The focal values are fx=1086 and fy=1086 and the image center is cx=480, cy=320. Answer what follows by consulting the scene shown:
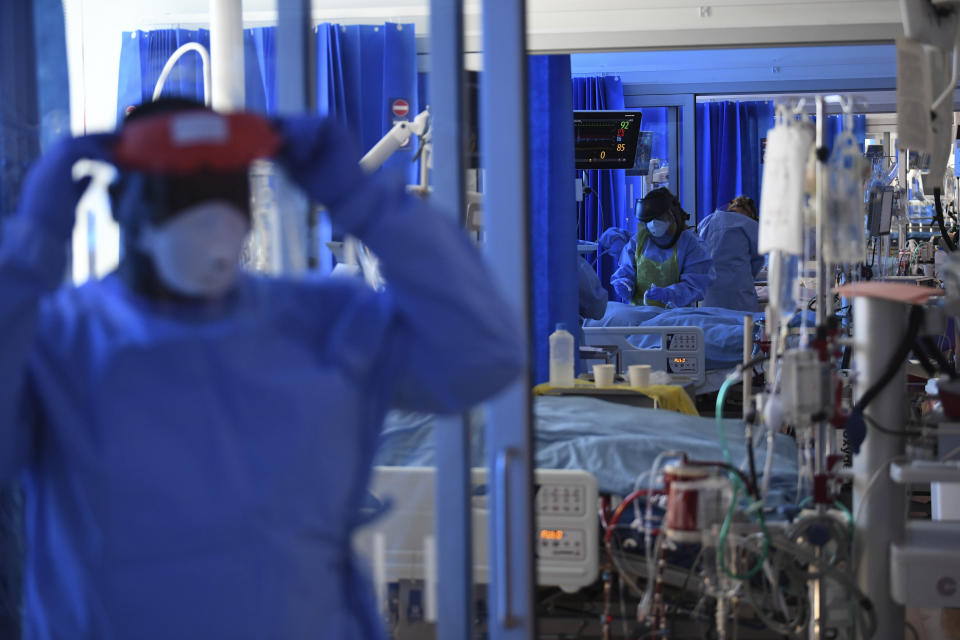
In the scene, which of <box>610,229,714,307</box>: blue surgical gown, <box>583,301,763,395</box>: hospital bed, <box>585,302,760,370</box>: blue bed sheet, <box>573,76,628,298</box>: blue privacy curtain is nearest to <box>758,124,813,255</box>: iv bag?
<box>583,301,763,395</box>: hospital bed

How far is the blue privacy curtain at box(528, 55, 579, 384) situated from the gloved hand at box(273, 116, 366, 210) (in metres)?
3.91

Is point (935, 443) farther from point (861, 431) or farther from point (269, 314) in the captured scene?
point (269, 314)

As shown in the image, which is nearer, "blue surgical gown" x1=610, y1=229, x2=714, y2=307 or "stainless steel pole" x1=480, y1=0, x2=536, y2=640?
"stainless steel pole" x1=480, y1=0, x2=536, y2=640

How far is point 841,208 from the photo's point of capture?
2678 millimetres

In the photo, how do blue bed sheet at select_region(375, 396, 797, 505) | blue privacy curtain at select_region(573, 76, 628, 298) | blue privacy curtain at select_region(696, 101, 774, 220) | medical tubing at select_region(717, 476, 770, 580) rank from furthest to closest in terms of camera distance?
blue privacy curtain at select_region(696, 101, 774, 220), blue privacy curtain at select_region(573, 76, 628, 298), blue bed sheet at select_region(375, 396, 797, 505), medical tubing at select_region(717, 476, 770, 580)

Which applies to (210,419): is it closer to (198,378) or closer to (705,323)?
(198,378)

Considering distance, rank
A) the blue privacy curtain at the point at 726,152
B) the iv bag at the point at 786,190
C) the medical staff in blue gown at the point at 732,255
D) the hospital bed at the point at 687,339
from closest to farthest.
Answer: the iv bag at the point at 786,190 → the hospital bed at the point at 687,339 → the medical staff in blue gown at the point at 732,255 → the blue privacy curtain at the point at 726,152

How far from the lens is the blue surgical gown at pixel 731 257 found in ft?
24.1

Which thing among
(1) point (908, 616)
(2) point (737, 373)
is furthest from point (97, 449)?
(1) point (908, 616)

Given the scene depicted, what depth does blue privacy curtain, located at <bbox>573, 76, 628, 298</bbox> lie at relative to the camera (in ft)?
28.6

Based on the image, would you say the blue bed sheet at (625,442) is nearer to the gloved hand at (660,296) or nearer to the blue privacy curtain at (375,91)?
the blue privacy curtain at (375,91)

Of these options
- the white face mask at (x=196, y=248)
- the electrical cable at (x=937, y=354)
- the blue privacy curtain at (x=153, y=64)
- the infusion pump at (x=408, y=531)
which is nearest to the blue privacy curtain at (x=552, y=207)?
the blue privacy curtain at (x=153, y=64)

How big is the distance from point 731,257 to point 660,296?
867 mm

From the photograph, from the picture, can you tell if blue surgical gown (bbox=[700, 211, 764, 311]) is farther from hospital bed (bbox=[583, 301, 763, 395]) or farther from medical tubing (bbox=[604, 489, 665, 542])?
medical tubing (bbox=[604, 489, 665, 542])
